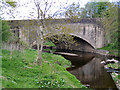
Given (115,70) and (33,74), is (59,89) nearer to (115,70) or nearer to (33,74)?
(33,74)

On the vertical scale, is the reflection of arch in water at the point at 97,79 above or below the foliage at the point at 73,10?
below

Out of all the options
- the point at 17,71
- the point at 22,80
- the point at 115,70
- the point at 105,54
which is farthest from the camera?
the point at 105,54

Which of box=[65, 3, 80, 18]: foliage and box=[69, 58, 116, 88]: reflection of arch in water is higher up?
box=[65, 3, 80, 18]: foliage

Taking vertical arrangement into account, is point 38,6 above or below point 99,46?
above

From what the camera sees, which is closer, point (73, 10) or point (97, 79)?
point (73, 10)

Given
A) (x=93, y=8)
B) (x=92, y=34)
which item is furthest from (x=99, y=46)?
(x=93, y=8)

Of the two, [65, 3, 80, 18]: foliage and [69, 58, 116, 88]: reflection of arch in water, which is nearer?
[65, 3, 80, 18]: foliage

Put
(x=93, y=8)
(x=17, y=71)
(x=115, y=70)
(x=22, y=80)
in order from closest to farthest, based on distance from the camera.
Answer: (x=22, y=80) → (x=17, y=71) → (x=115, y=70) → (x=93, y=8)

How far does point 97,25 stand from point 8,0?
18066 millimetres

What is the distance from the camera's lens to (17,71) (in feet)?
25.2


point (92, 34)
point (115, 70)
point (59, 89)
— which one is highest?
point (92, 34)

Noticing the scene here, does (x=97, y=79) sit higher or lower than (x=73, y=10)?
lower

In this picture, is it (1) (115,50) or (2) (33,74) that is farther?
(1) (115,50)

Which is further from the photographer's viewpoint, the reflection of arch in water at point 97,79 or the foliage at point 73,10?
the reflection of arch in water at point 97,79
